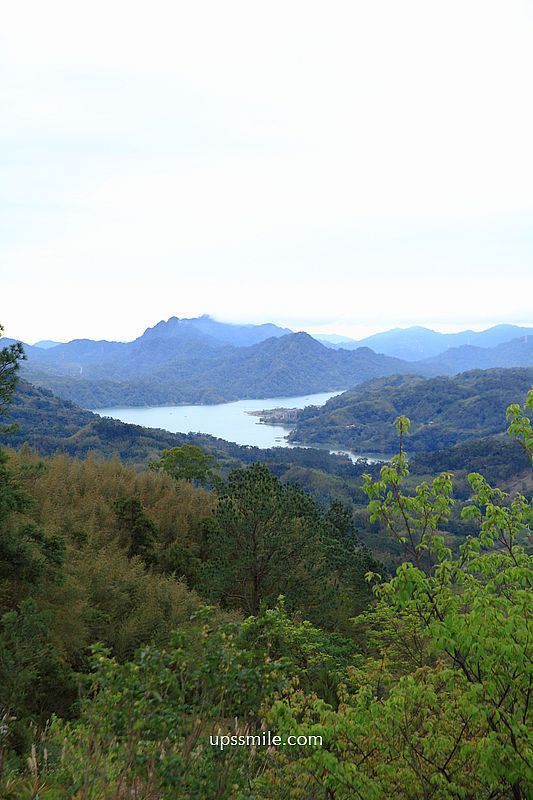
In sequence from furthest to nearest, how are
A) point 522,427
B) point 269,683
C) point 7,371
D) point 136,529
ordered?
point 136,529 → point 7,371 → point 522,427 → point 269,683

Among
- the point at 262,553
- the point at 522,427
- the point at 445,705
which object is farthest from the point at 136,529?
the point at 522,427

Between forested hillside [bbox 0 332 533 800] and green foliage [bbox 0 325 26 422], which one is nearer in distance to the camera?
forested hillside [bbox 0 332 533 800]

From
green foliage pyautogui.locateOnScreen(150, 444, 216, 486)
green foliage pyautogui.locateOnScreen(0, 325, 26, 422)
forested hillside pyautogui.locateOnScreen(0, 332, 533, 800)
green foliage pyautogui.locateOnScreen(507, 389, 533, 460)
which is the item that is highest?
green foliage pyautogui.locateOnScreen(0, 325, 26, 422)

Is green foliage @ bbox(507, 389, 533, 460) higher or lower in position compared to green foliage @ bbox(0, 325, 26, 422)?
lower

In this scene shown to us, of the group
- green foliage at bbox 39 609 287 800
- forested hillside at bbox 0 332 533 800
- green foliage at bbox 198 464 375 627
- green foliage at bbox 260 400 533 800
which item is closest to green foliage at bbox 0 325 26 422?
forested hillside at bbox 0 332 533 800

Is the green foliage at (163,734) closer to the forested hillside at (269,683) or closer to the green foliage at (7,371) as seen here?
the forested hillside at (269,683)

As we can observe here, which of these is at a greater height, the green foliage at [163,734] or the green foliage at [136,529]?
the green foliage at [163,734]

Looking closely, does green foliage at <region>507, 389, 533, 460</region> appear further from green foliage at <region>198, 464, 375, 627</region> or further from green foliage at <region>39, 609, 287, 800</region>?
green foliage at <region>198, 464, 375, 627</region>

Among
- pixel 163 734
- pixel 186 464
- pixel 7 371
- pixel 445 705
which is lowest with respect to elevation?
pixel 186 464

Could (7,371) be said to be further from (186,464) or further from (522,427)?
(186,464)

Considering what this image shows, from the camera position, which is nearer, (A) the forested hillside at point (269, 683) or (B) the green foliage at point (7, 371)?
(A) the forested hillside at point (269, 683)

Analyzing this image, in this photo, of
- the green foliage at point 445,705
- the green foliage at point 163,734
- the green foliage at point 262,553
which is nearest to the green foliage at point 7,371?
the green foliage at point 163,734

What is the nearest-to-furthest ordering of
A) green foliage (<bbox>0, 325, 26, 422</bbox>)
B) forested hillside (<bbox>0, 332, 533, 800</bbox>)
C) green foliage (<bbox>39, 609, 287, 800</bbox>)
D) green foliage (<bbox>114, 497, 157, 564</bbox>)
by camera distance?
1. green foliage (<bbox>39, 609, 287, 800</bbox>)
2. forested hillside (<bbox>0, 332, 533, 800</bbox>)
3. green foliage (<bbox>0, 325, 26, 422</bbox>)
4. green foliage (<bbox>114, 497, 157, 564</bbox>)

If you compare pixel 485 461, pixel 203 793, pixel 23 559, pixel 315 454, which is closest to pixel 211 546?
pixel 23 559
